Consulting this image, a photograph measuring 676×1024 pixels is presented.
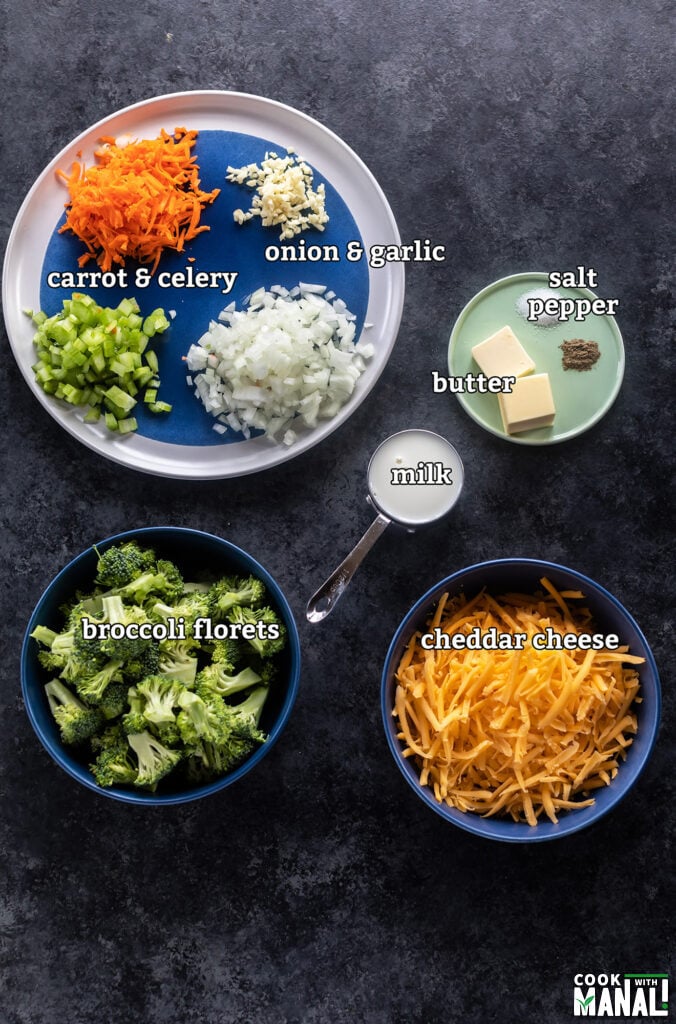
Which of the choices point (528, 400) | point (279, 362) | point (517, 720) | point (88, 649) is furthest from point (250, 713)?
point (528, 400)

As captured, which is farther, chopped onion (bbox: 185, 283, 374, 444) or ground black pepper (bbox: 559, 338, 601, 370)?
ground black pepper (bbox: 559, 338, 601, 370)

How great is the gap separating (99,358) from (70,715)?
1050 millimetres

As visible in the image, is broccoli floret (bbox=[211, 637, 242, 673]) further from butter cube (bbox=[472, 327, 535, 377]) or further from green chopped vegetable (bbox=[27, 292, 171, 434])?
butter cube (bbox=[472, 327, 535, 377])

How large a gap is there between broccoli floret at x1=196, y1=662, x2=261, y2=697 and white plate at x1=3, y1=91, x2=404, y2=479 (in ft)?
2.00

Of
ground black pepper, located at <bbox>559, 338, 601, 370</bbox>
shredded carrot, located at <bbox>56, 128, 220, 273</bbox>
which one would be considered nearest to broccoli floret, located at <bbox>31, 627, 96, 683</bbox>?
shredded carrot, located at <bbox>56, 128, 220, 273</bbox>

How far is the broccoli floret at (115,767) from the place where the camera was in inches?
93.8

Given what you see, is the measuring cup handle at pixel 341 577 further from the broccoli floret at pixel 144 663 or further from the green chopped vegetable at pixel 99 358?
the green chopped vegetable at pixel 99 358

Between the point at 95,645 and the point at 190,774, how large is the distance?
48 cm

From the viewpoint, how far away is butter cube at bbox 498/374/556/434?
2689mm

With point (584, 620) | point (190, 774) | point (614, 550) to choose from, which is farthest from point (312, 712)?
point (614, 550)

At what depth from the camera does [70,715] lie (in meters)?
2.42

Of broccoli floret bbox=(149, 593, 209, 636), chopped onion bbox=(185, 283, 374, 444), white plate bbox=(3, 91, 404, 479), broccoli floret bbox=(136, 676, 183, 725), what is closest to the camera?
broccoli floret bbox=(136, 676, 183, 725)

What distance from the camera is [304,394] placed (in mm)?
2650

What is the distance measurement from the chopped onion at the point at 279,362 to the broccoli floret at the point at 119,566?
0.52 meters
